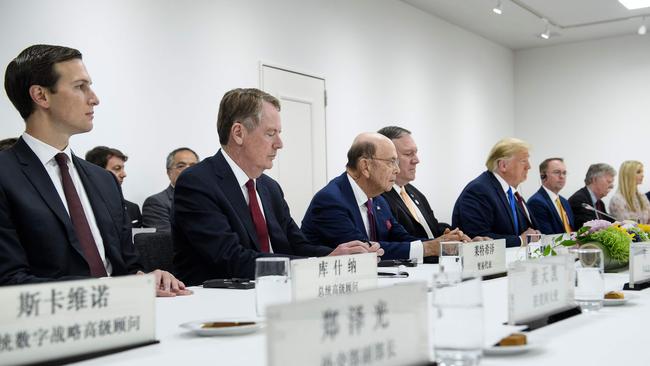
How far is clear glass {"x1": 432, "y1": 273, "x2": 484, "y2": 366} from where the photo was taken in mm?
1056

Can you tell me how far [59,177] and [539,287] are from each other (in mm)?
1536

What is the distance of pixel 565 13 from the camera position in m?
8.31

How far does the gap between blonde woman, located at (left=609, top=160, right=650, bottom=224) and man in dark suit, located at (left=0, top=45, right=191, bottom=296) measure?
7.11 metres

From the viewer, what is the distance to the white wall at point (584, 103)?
31.3 ft

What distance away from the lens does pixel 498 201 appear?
15.1ft

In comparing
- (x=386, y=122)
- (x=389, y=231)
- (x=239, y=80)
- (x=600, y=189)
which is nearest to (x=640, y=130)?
(x=600, y=189)

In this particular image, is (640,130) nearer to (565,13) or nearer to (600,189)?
(600,189)

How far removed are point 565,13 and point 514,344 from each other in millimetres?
7838

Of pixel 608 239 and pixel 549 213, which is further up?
pixel 549 213

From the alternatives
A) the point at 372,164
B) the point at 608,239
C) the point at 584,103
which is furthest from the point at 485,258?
the point at 584,103

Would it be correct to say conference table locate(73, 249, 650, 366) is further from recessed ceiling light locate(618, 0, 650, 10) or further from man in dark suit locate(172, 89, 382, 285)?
recessed ceiling light locate(618, 0, 650, 10)

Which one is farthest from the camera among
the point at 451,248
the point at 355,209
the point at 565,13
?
the point at 565,13

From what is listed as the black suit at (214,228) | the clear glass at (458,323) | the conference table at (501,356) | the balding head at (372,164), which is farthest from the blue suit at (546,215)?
the clear glass at (458,323)

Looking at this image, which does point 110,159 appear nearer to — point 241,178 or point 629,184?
point 241,178
